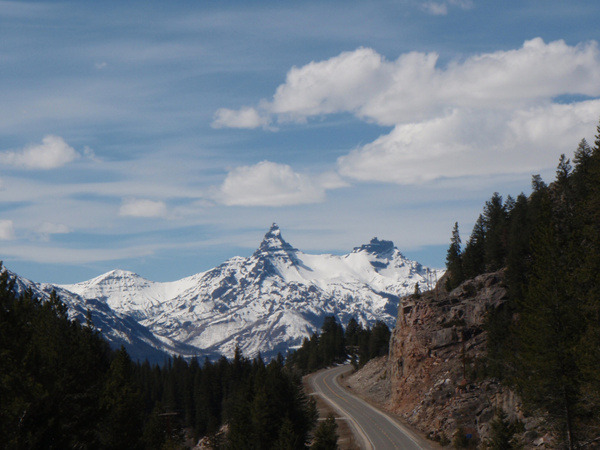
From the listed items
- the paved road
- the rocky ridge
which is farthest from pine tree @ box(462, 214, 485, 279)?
the paved road

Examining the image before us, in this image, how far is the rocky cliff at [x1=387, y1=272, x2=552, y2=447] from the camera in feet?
212

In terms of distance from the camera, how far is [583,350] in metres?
35.7

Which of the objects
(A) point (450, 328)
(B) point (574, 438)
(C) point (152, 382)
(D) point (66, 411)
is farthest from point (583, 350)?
(C) point (152, 382)

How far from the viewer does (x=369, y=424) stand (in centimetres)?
7681

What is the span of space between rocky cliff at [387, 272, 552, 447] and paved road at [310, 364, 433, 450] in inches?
91.7

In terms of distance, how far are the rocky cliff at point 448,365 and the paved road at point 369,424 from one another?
2328mm

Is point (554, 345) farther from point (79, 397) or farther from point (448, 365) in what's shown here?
point (448, 365)

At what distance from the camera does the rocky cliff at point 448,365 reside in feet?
212

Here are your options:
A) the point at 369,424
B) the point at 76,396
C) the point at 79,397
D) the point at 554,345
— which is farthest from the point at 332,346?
the point at 76,396

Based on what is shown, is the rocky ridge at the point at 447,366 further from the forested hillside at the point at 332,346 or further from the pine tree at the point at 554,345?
the forested hillside at the point at 332,346

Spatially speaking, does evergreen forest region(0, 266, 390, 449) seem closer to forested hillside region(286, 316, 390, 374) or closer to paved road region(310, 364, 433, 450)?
paved road region(310, 364, 433, 450)

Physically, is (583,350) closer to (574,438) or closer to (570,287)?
(570,287)

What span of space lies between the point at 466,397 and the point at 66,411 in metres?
48.0

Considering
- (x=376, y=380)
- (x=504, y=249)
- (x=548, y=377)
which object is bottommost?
(x=376, y=380)
